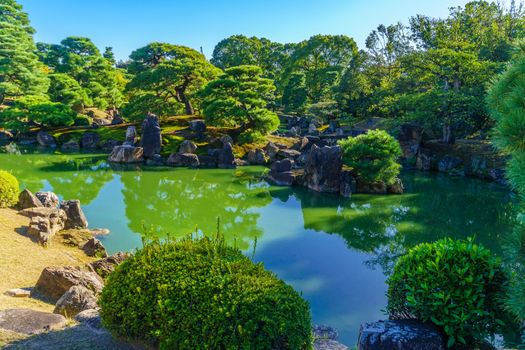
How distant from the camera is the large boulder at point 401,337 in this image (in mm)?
3922

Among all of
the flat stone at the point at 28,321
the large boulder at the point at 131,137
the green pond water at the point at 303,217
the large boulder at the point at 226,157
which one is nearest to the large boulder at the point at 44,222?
the green pond water at the point at 303,217

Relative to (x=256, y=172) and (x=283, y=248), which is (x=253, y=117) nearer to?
(x=256, y=172)

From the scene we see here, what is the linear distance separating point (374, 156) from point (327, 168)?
2.30 m

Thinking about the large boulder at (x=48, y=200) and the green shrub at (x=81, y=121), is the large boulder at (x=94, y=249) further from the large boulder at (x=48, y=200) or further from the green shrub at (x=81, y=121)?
the green shrub at (x=81, y=121)

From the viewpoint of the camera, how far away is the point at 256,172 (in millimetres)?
24281

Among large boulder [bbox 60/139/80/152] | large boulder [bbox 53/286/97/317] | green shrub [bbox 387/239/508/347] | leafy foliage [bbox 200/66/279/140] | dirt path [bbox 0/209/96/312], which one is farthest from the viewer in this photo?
large boulder [bbox 60/139/80/152]

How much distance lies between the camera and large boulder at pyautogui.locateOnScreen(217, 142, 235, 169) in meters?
26.0

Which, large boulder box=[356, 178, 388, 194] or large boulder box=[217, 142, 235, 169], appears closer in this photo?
large boulder box=[356, 178, 388, 194]

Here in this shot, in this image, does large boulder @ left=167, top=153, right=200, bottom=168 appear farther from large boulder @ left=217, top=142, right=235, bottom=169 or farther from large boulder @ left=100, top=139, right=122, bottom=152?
large boulder @ left=100, top=139, right=122, bottom=152

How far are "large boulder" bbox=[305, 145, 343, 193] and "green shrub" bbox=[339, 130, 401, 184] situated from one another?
521 millimetres

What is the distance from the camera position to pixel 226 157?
26078mm

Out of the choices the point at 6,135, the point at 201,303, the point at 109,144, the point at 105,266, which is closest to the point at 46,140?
the point at 6,135

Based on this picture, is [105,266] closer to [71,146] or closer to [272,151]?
[272,151]

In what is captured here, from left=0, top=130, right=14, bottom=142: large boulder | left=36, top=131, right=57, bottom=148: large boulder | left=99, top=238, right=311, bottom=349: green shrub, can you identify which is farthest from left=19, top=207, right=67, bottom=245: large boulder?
left=0, top=130, right=14, bottom=142: large boulder
